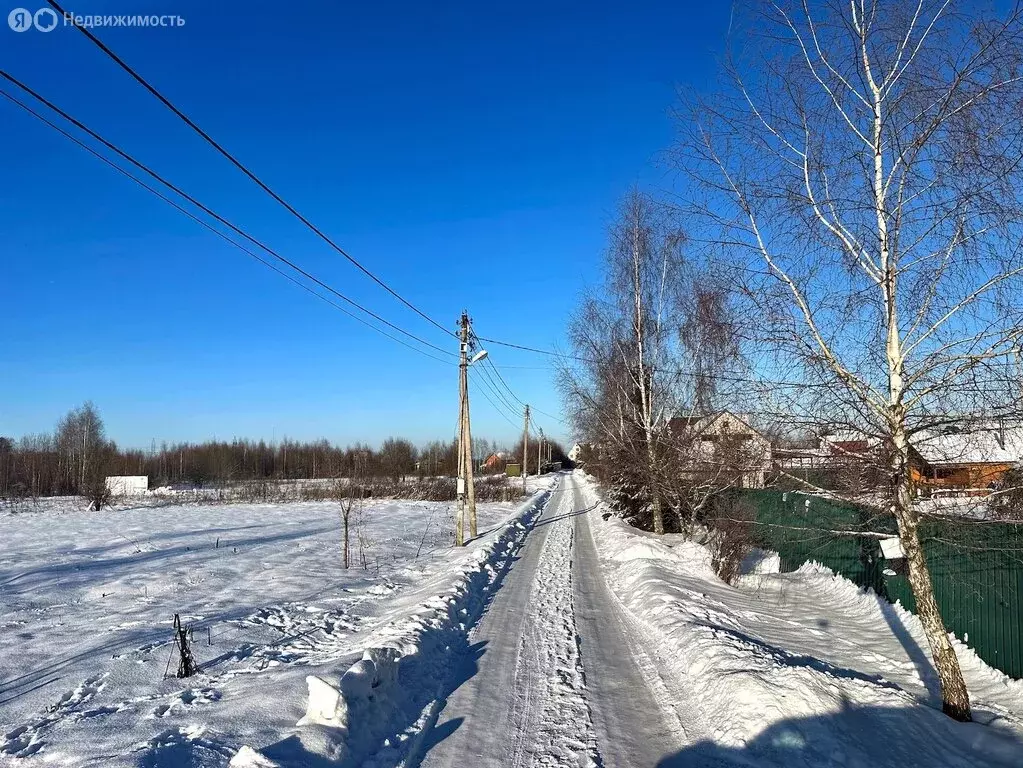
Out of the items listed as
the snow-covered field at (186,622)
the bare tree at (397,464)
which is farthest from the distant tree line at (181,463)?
the snow-covered field at (186,622)

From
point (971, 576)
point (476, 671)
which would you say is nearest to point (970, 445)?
point (971, 576)

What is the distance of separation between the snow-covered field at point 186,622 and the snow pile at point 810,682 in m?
3.54

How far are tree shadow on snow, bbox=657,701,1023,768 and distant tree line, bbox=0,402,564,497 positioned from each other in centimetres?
4124

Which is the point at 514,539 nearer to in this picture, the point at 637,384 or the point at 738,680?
the point at 637,384

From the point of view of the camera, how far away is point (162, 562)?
48.9ft

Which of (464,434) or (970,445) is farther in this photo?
(464,434)

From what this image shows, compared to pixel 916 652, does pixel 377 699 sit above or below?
above

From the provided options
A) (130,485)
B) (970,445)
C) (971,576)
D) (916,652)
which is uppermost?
(970,445)

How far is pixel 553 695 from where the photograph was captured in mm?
6105

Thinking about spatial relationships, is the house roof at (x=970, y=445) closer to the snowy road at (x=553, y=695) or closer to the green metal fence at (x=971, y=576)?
the green metal fence at (x=971, y=576)

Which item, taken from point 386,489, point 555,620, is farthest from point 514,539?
point 386,489

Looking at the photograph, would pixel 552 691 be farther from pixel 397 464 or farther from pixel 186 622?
pixel 397 464

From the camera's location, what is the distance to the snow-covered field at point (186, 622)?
4891 millimetres

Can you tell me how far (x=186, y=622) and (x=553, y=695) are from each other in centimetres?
577
